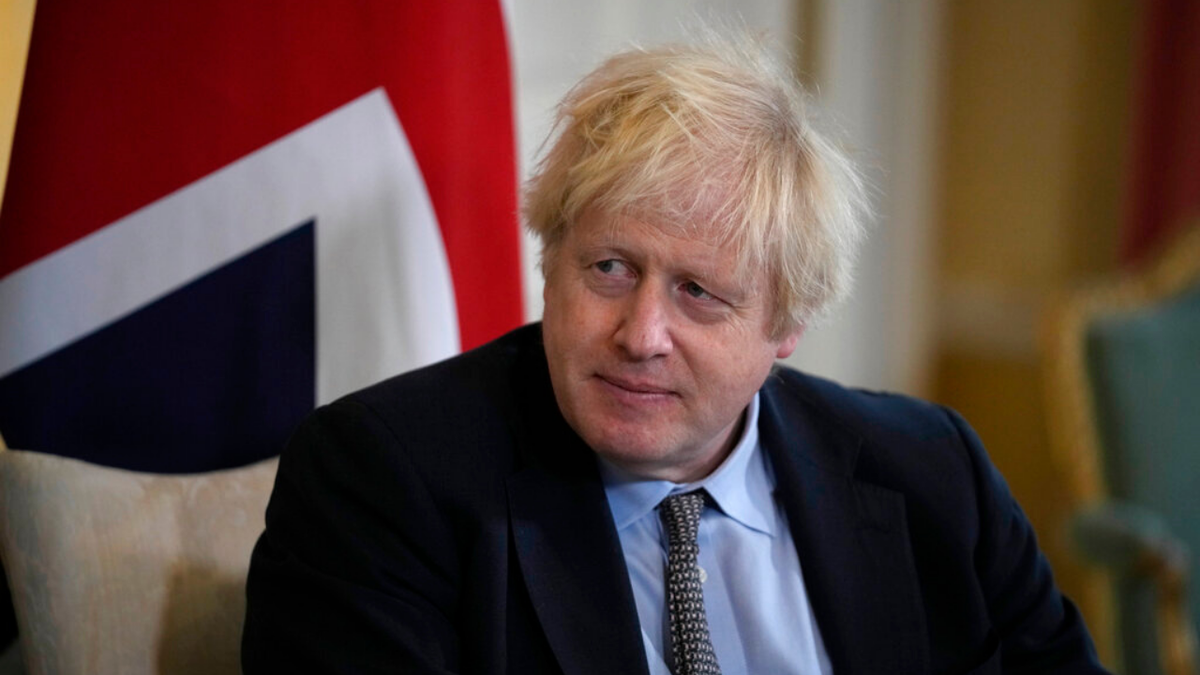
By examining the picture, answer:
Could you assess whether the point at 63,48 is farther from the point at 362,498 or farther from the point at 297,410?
the point at 362,498

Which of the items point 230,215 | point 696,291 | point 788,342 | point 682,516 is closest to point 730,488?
point 682,516

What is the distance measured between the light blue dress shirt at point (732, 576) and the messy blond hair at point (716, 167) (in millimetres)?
254

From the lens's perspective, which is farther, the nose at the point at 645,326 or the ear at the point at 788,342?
→ the ear at the point at 788,342

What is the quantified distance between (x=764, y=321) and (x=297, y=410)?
0.72 m

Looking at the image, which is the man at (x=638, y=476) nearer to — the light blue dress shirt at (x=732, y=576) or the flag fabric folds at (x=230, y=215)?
the light blue dress shirt at (x=732, y=576)

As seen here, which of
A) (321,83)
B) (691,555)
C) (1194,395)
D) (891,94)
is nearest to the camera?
(691,555)

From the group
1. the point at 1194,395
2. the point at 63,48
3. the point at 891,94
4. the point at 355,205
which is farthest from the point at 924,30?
the point at 63,48

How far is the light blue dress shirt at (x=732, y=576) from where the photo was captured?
1.51 m

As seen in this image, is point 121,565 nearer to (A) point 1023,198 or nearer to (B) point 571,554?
(B) point 571,554

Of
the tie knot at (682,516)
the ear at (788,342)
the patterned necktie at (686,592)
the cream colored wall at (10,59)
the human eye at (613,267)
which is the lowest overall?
the patterned necktie at (686,592)

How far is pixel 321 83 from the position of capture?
68.2 inches

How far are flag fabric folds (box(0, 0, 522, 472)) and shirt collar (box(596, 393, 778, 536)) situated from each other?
1.51 ft

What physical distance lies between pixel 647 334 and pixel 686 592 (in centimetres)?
34

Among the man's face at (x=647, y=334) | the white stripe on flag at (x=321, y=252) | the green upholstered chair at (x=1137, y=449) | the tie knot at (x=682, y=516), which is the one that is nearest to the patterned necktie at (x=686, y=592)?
the tie knot at (x=682, y=516)
